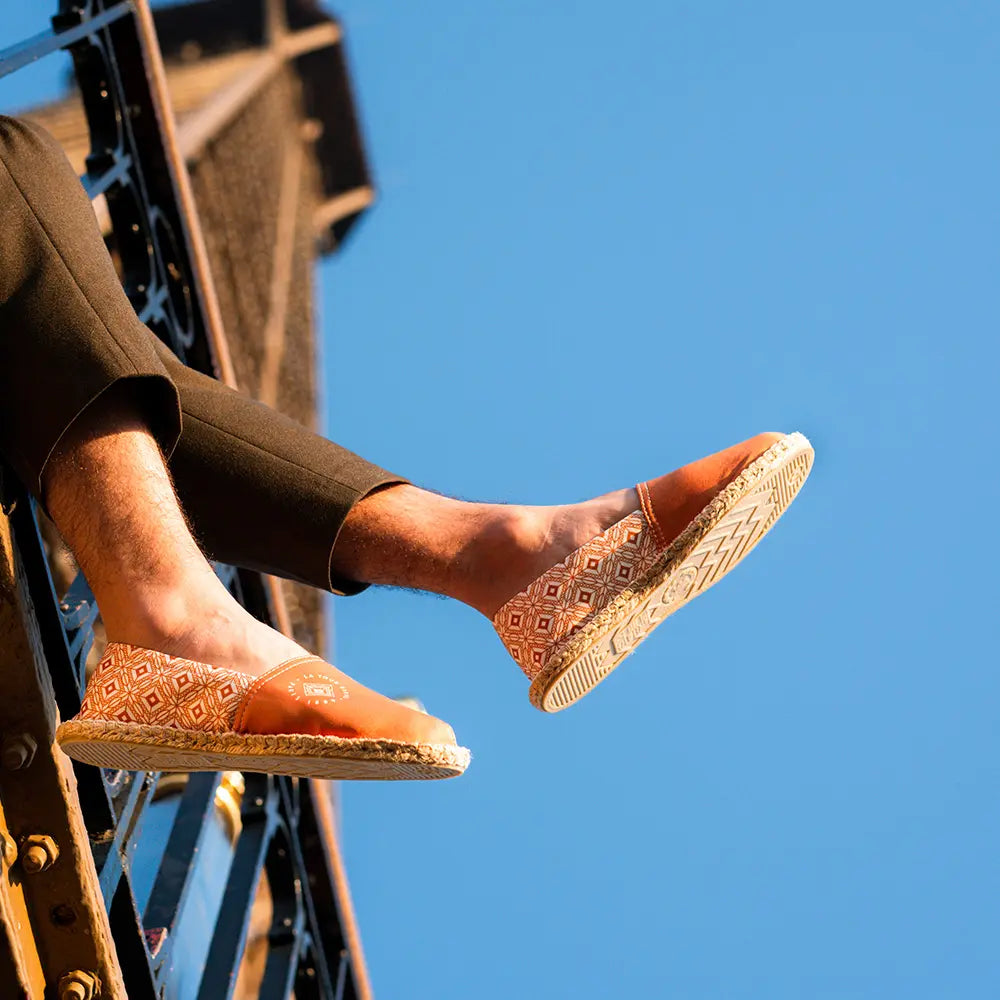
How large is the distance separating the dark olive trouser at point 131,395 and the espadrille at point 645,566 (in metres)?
0.34

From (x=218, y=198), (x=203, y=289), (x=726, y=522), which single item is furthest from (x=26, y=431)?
(x=218, y=198)

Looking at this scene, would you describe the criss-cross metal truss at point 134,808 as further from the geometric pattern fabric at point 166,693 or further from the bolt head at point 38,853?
the geometric pattern fabric at point 166,693

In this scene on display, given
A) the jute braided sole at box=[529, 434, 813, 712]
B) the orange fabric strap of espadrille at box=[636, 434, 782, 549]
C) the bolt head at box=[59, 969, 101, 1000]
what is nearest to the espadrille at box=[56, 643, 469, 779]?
the jute braided sole at box=[529, 434, 813, 712]

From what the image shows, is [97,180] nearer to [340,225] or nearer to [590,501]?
[590,501]

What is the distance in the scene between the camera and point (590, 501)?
6.59ft

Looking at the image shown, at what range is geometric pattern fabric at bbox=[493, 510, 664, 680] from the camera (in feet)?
6.06

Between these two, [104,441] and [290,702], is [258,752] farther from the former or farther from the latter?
[104,441]

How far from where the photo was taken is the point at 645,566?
6.14 feet

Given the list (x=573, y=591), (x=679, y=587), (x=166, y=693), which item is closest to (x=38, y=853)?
(x=166, y=693)

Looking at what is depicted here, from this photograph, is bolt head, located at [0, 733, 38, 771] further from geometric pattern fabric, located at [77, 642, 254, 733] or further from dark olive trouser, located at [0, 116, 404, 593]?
dark olive trouser, located at [0, 116, 404, 593]

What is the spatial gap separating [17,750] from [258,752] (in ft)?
1.25

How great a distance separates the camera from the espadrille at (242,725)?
1603mm

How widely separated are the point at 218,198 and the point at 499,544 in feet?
50.9

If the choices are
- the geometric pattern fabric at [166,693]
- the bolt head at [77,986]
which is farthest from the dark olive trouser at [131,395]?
the bolt head at [77,986]
